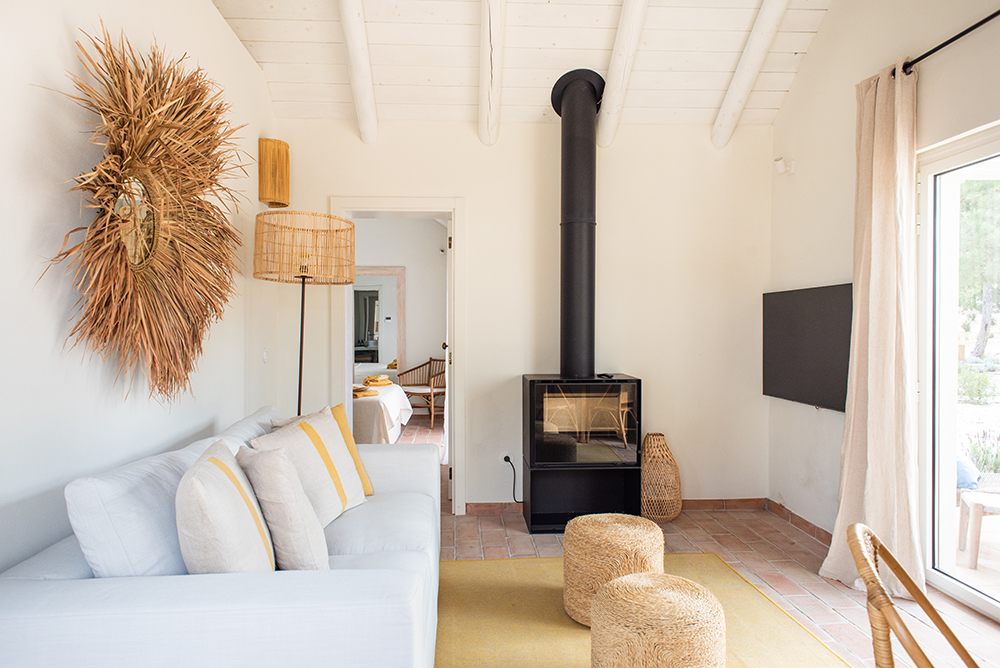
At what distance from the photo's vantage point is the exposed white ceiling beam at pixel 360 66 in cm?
304

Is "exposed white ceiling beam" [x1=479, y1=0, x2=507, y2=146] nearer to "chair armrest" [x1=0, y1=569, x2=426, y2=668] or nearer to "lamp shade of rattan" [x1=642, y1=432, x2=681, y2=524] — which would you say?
"lamp shade of rattan" [x1=642, y1=432, x2=681, y2=524]

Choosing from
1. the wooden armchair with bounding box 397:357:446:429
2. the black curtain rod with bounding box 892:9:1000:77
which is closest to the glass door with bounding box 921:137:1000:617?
the black curtain rod with bounding box 892:9:1000:77

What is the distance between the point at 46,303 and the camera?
5.39 ft

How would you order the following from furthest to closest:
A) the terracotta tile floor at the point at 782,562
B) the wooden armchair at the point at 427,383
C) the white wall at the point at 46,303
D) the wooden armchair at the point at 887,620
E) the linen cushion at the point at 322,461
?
the wooden armchair at the point at 427,383, the terracotta tile floor at the point at 782,562, the linen cushion at the point at 322,461, the white wall at the point at 46,303, the wooden armchair at the point at 887,620

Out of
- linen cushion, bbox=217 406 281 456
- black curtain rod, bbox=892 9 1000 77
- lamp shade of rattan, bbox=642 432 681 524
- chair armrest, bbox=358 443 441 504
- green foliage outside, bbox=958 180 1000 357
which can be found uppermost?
black curtain rod, bbox=892 9 1000 77

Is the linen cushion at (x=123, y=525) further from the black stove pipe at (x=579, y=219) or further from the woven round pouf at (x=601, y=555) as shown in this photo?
the black stove pipe at (x=579, y=219)

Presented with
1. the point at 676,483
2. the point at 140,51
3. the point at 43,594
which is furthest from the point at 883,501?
the point at 140,51

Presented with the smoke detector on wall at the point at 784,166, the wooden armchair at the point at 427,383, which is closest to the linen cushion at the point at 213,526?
the smoke detector on wall at the point at 784,166

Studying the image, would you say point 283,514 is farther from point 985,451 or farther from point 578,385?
point 985,451

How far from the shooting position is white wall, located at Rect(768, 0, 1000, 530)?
96.9 inches

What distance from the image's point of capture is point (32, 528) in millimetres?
1558

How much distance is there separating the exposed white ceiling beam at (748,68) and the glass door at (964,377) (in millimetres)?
1222

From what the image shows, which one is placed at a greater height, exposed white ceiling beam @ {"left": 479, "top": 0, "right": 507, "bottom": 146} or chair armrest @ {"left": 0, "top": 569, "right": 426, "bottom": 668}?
exposed white ceiling beam @ {"left": 479, "top": 0, "right": 507, "bottom": 146}

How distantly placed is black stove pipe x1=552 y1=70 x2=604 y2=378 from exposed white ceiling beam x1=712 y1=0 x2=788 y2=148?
0.84 metres
